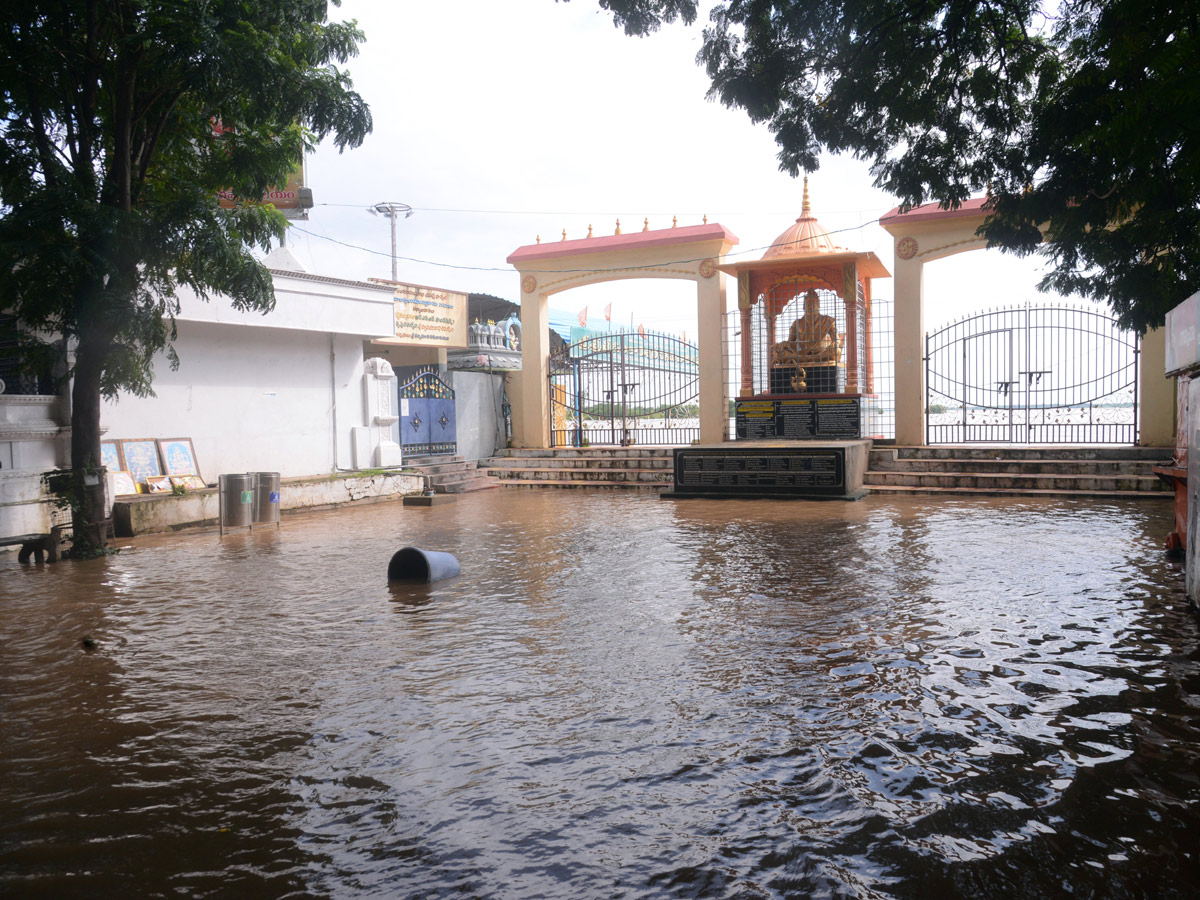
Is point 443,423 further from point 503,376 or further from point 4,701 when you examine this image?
point 4,701

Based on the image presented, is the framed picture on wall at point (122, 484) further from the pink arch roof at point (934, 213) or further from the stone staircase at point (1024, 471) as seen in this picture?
the pink arch roof at point (934, 213)

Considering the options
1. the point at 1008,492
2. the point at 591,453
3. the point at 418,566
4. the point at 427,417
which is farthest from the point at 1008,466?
the point at 427,417

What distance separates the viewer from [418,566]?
7.04 metres

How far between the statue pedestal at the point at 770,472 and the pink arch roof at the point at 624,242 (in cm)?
600

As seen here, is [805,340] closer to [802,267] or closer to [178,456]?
[802,267]

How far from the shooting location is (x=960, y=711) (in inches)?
145

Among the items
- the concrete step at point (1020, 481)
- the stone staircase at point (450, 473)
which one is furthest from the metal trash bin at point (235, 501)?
the concrete step at point (1020, 481)

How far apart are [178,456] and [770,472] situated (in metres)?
9.04

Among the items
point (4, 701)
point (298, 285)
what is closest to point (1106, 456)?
point (298, 285)

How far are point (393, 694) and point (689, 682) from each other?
1494mm

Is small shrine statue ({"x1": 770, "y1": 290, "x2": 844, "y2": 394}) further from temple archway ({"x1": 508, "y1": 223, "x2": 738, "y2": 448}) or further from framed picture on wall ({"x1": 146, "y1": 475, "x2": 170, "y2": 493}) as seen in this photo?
framed picture on wall ({"x1": 146, "y1": 475, "x2": 170, "y2": 493})

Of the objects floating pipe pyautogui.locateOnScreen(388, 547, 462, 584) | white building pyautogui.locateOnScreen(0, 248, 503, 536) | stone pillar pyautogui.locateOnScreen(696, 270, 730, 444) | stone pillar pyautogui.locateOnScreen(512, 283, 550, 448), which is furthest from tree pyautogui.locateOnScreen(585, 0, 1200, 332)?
stone pillar pyautogui.locateOnScreen(512, 283, 550, 448)

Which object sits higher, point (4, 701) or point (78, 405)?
point (78, 405)

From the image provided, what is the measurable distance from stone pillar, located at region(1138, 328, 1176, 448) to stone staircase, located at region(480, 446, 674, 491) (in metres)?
8.26
